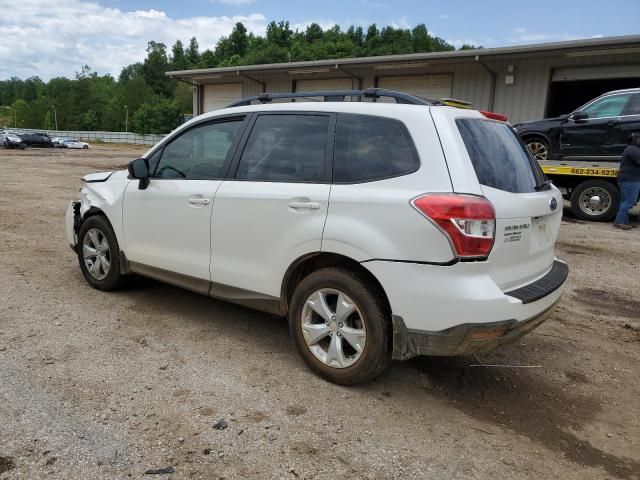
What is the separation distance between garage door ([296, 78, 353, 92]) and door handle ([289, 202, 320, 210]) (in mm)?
16037

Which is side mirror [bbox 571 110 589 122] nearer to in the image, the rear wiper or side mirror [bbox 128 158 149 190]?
the rear wiper

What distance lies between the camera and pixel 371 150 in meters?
3.28

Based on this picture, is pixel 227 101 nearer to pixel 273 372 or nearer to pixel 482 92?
pixel 482 92

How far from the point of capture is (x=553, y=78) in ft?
49.1

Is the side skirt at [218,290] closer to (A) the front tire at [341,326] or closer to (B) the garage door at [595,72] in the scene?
(A) the front tire at [341,326]

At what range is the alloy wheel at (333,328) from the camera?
3.24 metres

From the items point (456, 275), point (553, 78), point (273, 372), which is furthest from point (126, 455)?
point (553, 78)

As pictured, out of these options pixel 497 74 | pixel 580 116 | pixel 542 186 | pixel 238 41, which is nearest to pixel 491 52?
pixel 497 74

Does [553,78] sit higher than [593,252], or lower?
higher

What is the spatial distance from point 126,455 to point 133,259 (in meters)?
2.40

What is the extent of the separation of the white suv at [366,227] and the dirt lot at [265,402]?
40 centimetres

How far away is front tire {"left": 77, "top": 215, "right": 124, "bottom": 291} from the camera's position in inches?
193

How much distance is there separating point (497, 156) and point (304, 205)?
4.18ft

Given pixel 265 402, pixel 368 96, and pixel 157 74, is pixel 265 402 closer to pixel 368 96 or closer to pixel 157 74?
pixel 368 96
